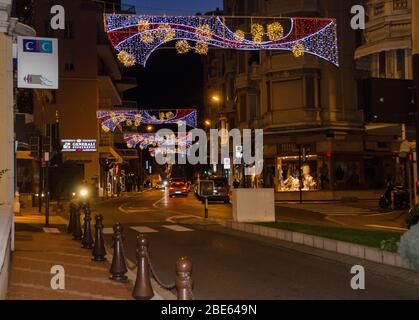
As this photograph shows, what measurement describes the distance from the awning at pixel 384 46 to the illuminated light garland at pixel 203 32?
10688 mm

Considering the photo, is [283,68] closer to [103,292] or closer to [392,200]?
[392,200]

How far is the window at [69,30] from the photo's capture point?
55.2 m

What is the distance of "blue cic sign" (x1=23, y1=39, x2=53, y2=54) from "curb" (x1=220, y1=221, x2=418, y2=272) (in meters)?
7.61

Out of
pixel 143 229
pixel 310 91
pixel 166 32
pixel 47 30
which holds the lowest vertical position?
pixel 143 229

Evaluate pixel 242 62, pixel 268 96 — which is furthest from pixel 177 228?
pixel 242 62

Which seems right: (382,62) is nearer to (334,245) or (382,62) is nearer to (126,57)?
(126,57)

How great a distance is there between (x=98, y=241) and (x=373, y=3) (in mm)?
22255

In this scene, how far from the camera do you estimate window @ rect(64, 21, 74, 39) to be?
181 feet

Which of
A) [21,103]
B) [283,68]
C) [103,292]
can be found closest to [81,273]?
[103,292]

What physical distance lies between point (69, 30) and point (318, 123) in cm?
2458

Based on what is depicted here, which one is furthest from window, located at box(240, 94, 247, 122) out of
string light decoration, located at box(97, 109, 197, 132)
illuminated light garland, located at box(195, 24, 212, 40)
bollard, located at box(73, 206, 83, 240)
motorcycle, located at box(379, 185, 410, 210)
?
bollard, located at box(73, 206, 83, 240)

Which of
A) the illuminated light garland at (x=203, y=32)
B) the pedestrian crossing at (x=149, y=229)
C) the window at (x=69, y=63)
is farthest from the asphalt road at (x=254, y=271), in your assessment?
the window at (x=69, y=63)

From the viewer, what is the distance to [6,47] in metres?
13.5

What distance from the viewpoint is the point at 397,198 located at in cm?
3125
